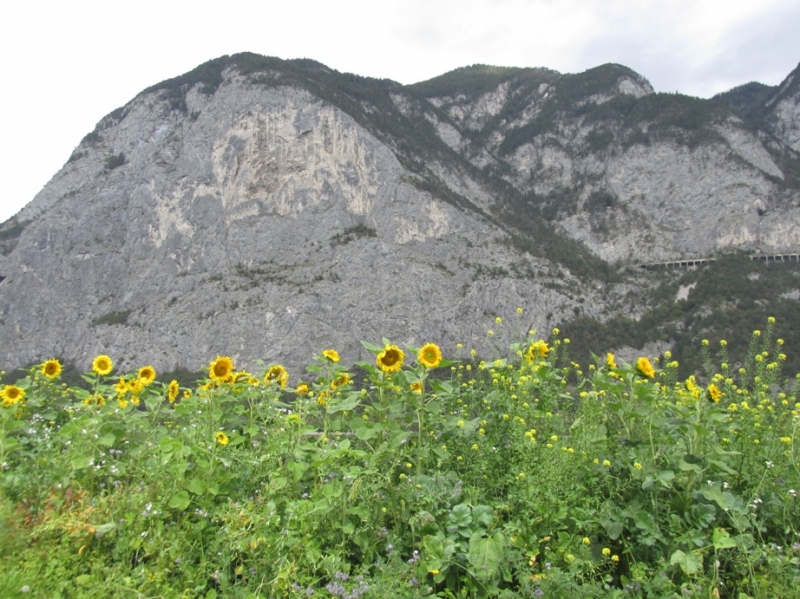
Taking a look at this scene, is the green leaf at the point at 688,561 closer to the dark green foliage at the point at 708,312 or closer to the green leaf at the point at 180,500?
the green leaf at the point at 180,500

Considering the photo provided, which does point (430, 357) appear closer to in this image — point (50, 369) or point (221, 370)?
point (221, 370)

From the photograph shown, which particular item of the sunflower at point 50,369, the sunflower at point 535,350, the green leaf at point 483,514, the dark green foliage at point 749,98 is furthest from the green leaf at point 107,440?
the dark green foliage at point 749,98

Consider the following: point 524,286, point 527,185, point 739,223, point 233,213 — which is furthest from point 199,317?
point 739,223

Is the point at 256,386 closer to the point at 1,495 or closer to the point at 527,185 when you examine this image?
the point at 1,495

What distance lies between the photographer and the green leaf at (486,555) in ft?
9.86

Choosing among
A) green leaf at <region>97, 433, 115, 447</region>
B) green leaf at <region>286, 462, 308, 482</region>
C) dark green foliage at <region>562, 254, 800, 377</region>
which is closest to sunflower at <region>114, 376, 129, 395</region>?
green leaf at <region>97, 433, 115, 447</region>

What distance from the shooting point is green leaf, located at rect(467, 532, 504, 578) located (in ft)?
9.86

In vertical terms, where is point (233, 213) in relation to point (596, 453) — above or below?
above

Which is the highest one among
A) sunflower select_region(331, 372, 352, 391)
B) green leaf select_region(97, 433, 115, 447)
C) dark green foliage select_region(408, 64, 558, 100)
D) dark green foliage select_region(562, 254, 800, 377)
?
dark green foliage select_region(408, 64, 558, 100)

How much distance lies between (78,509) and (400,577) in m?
2.16

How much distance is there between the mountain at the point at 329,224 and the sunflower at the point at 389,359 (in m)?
57.8

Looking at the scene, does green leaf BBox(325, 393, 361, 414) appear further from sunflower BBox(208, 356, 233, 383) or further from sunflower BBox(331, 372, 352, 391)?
sunflower BBox(208, 356, 233, 383)

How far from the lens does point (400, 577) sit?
312cm

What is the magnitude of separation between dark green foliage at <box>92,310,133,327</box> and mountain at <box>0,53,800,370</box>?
24.0 inches
